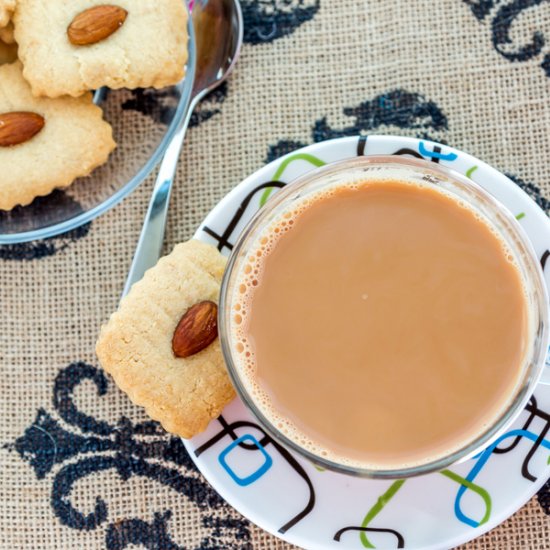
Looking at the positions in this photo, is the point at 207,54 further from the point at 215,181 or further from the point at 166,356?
the point at 166,356

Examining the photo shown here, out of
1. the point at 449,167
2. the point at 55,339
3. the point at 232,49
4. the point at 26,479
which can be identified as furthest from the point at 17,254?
the point at 449,167

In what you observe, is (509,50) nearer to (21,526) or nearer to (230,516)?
(230,516)

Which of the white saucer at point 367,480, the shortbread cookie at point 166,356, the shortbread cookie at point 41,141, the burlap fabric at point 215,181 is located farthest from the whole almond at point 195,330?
the shortbread cookie at point 41,141

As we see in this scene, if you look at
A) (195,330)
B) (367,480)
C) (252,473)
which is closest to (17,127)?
(195,330)

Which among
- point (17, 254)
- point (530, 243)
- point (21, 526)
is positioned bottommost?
point (21, 526)

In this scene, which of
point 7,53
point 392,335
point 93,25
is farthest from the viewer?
point 7,53

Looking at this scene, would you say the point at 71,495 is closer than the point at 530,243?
No

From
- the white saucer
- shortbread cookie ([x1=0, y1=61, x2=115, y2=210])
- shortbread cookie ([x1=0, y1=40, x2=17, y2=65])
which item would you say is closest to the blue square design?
the white saucer

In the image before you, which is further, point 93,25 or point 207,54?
point 207,54
